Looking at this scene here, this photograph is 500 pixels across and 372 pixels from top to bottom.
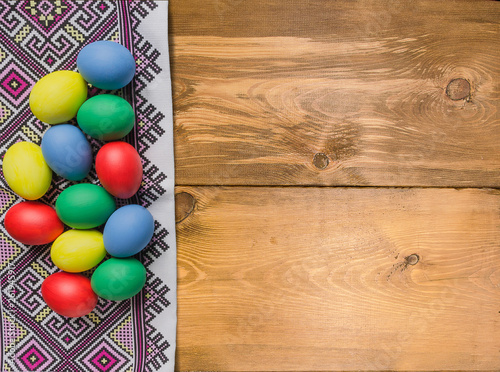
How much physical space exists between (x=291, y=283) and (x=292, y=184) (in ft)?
0.65

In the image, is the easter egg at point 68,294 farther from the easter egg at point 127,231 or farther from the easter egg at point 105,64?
the easter egg at point 105,64

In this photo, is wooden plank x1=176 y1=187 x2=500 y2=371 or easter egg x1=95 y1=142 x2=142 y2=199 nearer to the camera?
easter egg x1=95 y1=142 x2=142 y2=199

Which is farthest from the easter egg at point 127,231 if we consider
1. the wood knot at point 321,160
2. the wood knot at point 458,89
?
the wood knot at point 458,89

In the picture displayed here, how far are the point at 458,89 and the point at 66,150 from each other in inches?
28.3

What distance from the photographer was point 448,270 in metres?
0.74

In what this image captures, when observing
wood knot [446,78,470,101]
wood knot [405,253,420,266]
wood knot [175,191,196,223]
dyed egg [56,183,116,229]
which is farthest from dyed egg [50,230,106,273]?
wood knot [446,78,470,101]

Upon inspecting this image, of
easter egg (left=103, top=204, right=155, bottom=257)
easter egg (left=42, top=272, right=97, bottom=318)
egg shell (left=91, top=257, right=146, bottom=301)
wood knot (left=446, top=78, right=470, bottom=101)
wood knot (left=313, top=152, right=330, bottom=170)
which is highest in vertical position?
wood knot (left=446, top=78, right=470, bottom=101)

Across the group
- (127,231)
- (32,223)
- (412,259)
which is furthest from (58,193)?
(412,259)

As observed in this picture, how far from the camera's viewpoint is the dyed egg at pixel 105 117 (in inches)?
23.7

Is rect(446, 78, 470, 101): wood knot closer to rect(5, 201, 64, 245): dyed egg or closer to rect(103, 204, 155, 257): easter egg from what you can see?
rect(103, 204, 155, 257): easter egg

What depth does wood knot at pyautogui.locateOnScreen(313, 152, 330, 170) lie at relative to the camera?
2.31 feet

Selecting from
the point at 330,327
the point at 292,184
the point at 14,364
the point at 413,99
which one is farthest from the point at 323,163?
the point at 14,364

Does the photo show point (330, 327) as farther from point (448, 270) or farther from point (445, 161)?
point (445, 161)

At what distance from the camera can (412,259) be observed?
73cm
